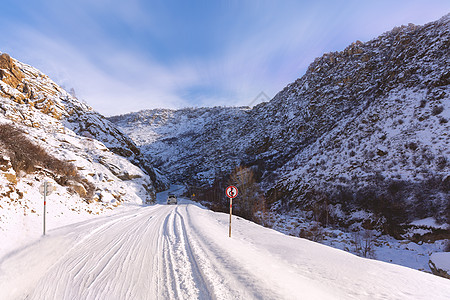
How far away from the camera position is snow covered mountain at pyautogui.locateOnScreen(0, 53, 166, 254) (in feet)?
34.1

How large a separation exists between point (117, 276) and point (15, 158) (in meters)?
14.0

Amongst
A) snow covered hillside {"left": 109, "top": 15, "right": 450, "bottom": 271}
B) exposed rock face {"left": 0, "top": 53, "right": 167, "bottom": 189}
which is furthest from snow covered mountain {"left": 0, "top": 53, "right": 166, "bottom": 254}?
snow covered hillside {"left": 109, "top": 15, "right": 450, "bottom": 271}

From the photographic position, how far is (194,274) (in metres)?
4.50

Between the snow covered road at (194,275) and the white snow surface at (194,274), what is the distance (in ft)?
0.06

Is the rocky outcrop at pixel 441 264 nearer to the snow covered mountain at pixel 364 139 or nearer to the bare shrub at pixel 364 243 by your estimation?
the bare shrub at pixel 364 243

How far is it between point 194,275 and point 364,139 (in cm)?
3048

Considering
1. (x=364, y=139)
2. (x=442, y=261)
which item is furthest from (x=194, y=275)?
(x=364, y=139)

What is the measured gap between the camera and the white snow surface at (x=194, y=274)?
373 cm

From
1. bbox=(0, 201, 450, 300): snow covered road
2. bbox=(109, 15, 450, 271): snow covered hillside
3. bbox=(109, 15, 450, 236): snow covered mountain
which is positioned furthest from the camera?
bbox=(109, 15, 450, 236): snow covered mountain

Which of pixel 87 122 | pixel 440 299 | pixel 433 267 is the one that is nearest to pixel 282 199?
pixel 433 267

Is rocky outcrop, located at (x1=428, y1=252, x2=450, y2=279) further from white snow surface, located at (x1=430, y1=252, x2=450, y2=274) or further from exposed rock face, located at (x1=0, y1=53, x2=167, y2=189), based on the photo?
exposed rock face, located at (x1=0, y1=53, x2=167, y2=189)

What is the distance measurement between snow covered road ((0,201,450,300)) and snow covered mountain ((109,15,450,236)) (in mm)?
15181

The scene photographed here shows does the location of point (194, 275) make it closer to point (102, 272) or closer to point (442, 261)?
point (102, 272)

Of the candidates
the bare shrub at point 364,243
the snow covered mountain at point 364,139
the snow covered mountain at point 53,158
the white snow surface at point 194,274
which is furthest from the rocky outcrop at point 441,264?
the snow covered mountain at point 53,158
